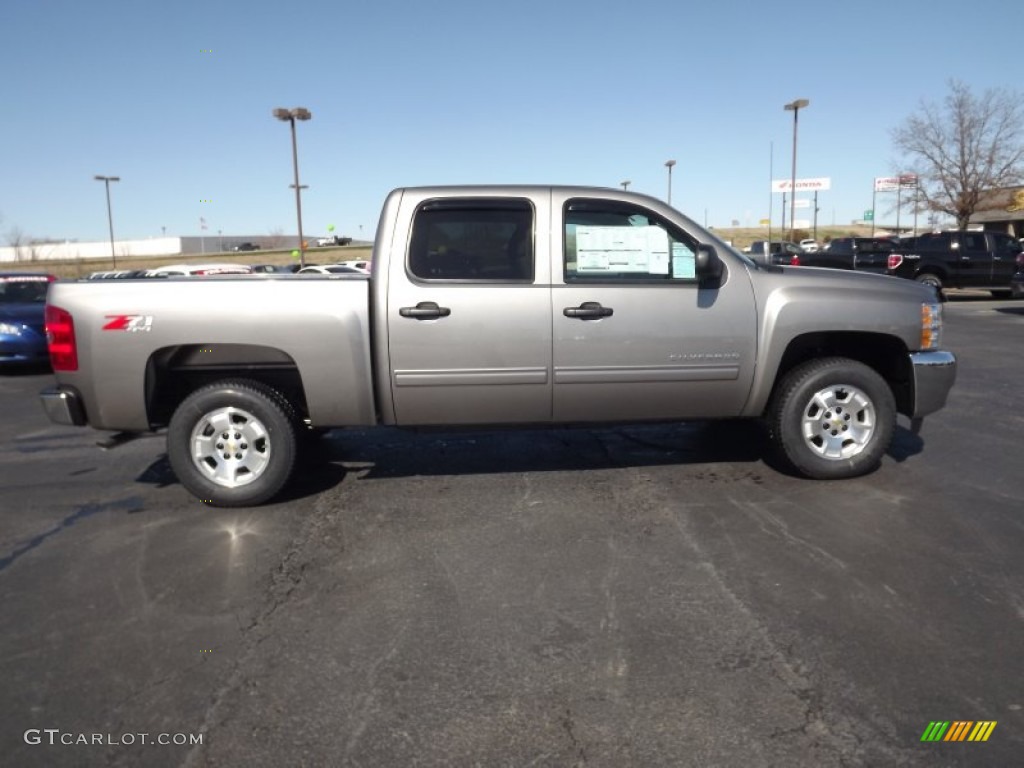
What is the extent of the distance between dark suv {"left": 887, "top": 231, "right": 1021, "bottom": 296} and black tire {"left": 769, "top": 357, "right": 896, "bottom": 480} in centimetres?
1738

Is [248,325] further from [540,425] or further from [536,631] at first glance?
[536,631]

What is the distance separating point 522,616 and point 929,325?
355cm

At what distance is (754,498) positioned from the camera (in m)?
4.79

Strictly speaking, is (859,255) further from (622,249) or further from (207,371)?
(207,371)

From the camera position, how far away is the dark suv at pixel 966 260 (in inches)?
800

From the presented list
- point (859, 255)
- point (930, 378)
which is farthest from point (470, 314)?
point (859, 255)

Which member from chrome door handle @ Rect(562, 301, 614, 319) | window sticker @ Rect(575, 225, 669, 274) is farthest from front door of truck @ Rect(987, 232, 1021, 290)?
chrome door handle @ Rect(562, 301, 614, 319)

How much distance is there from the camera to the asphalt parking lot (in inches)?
A: 99.7

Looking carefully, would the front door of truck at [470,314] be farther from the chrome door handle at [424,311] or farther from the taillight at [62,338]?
the taillight at [62,338]

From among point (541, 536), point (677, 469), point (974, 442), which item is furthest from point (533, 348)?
point (974, 442)

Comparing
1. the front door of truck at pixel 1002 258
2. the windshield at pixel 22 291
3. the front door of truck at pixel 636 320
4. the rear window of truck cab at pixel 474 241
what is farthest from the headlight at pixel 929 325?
the front door of truck at pixel 1002 258

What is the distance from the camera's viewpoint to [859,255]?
2188cm

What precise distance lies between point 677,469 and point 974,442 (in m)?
2.60

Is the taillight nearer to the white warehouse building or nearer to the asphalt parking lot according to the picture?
the asphalt parking lot
